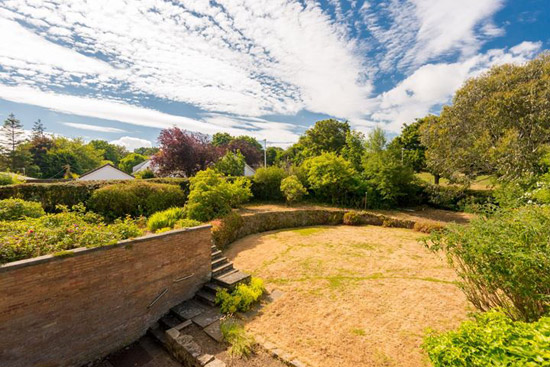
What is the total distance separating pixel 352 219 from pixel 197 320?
12.3 meters

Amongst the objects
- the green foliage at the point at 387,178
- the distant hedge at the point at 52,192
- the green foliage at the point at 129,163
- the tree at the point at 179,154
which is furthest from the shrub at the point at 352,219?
the green foliage at the point at 129,163

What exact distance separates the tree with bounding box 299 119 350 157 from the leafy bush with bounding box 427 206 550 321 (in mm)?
28981

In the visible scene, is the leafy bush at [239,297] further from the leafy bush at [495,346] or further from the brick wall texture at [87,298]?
the leafy bush at [495,346]

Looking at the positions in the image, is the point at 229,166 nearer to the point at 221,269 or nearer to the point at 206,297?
the point at 221,269

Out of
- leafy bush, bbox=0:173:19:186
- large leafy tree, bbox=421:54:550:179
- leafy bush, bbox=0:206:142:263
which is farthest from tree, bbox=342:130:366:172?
leafy bush, bbox=0:173:19:186

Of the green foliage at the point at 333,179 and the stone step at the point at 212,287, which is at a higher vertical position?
the green foliage at the point at 333,179

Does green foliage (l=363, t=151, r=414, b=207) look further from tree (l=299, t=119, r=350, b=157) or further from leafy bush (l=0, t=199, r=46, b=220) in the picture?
leafy bush (l=0, t=199, r=46, b=220)

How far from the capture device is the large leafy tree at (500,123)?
37.8 feet

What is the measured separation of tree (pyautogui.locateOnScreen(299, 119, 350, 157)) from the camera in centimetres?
3327

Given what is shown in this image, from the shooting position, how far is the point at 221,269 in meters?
7.55

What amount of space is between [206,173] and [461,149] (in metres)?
16.6

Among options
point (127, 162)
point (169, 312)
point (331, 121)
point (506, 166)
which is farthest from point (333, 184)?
point (127, 162)

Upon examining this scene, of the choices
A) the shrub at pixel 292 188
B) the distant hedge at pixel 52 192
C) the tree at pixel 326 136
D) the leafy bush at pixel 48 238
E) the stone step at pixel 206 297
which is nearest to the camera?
the leafy bush at pixel 48 238

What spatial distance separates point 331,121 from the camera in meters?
34.2
